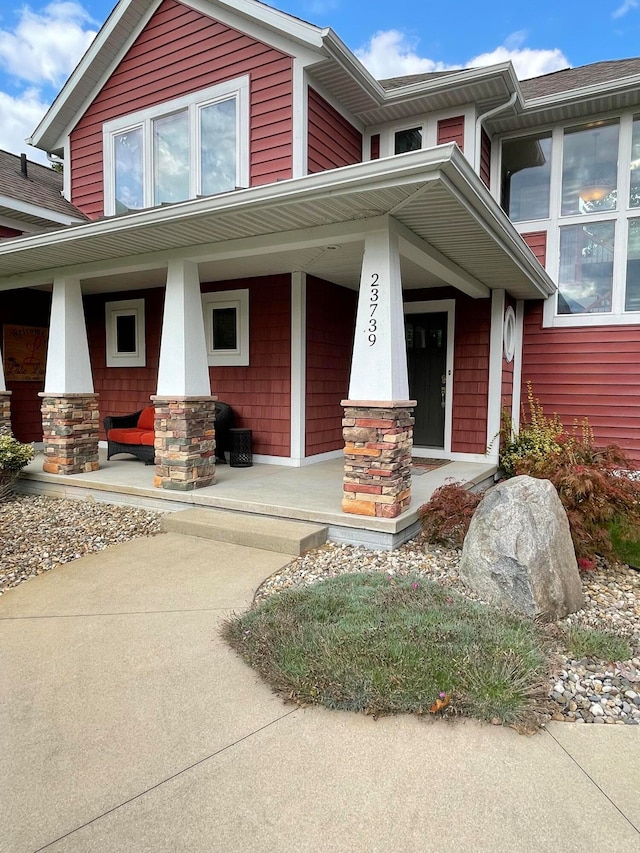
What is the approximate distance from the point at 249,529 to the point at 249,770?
2582 mm

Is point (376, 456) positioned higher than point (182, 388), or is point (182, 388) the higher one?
point (182, 388)

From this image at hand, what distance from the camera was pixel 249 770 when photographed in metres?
1.88

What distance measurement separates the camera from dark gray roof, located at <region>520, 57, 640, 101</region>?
23.3 ft

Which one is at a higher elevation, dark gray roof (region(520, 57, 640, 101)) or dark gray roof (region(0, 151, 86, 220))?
dark gray roof (region(520, 57, 640, 101))

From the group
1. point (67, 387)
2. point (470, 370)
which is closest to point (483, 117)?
point (470, 370)

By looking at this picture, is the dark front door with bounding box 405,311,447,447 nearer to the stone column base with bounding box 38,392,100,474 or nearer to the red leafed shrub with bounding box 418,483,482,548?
the red leafed shrub with bounding box 418,483,482,548

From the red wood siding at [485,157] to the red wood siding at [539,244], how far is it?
0.97 m

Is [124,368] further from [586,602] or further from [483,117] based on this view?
[586,602]

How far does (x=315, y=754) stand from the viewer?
1.97 meters

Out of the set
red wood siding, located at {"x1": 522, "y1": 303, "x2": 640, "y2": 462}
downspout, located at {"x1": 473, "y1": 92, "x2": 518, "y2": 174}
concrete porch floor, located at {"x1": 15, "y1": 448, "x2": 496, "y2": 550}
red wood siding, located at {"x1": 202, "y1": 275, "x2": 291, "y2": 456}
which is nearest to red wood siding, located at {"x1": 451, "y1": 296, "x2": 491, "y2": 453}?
concrete porch floor, located at {"x1": 15, "y1": 448, "x2": 496, "y2": 550}

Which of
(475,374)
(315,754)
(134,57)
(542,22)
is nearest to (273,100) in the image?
(134,57)

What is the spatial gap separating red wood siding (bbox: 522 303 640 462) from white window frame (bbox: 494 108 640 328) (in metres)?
0.12

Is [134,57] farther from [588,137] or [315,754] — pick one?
[315,754]

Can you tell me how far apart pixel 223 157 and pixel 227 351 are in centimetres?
237
